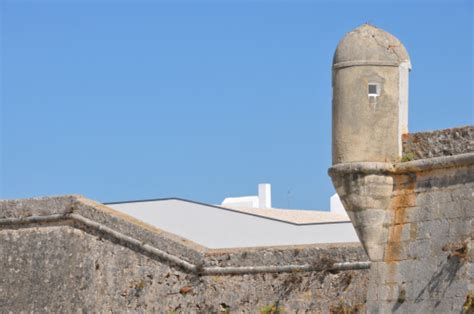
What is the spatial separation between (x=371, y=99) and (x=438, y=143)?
0.89m

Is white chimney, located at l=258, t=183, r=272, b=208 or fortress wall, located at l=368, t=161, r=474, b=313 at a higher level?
white chimney, located at l=258, t=183, r=272, b=208

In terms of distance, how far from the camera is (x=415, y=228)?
61.1 ft

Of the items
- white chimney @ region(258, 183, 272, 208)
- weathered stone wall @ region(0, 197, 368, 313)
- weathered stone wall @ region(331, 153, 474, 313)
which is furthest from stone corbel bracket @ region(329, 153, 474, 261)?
white chimney @ region(258, 183, 272, 208)

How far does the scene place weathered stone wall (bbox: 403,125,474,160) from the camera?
18281 mm

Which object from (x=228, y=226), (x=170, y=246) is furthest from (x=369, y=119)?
(x=228, y=226)

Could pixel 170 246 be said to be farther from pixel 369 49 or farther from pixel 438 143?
pixel 438 143

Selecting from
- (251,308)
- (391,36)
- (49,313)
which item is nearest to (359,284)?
(251,308)

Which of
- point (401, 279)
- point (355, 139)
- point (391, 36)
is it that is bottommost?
point (401, 279)

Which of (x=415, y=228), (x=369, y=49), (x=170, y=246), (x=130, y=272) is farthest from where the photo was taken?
(x=130, y=272)

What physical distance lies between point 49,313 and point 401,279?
6.34 meters

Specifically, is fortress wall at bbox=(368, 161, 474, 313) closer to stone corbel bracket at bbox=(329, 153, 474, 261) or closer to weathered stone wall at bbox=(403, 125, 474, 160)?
stone corbel bracket at bbox=(329, 153, 474, 261)

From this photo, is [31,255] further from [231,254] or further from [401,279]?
[401,279]

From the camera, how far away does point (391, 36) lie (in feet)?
62.2

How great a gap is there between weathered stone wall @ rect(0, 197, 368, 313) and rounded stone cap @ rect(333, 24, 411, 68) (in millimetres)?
2752
